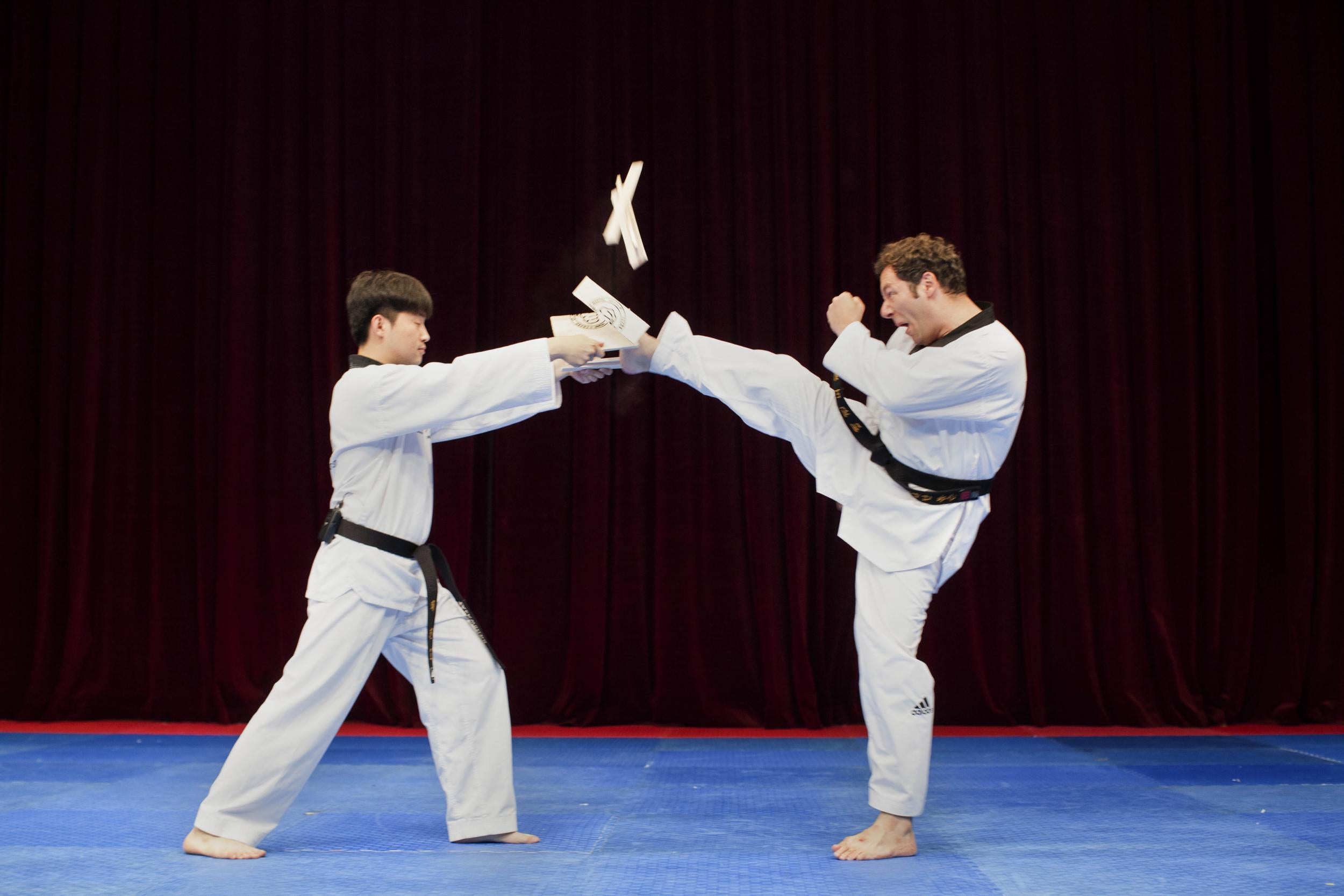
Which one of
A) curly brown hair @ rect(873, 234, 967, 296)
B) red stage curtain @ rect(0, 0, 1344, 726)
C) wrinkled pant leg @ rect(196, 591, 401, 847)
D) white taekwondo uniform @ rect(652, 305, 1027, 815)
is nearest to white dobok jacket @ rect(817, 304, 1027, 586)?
white taekwondo uniform @ rect(652, 305, 1027, 815)

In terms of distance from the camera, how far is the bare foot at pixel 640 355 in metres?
2.67

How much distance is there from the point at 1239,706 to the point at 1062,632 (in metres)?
0.85

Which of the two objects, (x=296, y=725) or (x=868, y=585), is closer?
(x=296, y=725)

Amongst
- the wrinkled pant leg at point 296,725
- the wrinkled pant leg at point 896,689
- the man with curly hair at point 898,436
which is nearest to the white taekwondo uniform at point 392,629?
the wrinkled pant leg at point 296,725

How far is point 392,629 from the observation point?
264cm

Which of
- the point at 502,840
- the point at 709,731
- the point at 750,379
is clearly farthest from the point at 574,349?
the point at 709,731

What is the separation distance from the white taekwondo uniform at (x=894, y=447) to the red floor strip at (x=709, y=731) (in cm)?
201

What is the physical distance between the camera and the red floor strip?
4477mm

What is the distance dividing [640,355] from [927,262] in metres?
0.75

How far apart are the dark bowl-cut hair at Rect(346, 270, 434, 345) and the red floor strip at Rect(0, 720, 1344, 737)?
233cm

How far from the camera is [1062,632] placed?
4.73 metres

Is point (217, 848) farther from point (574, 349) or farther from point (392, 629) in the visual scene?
point (574, 349)

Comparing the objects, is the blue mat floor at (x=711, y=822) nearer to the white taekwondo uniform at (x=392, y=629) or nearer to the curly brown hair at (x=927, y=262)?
the white taekwondo uniform at (x=392, y=629)

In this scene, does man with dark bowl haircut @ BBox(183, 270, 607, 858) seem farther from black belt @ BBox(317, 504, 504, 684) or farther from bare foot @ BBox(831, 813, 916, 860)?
bare foot @ BBox(831, 813, 916, 860)
